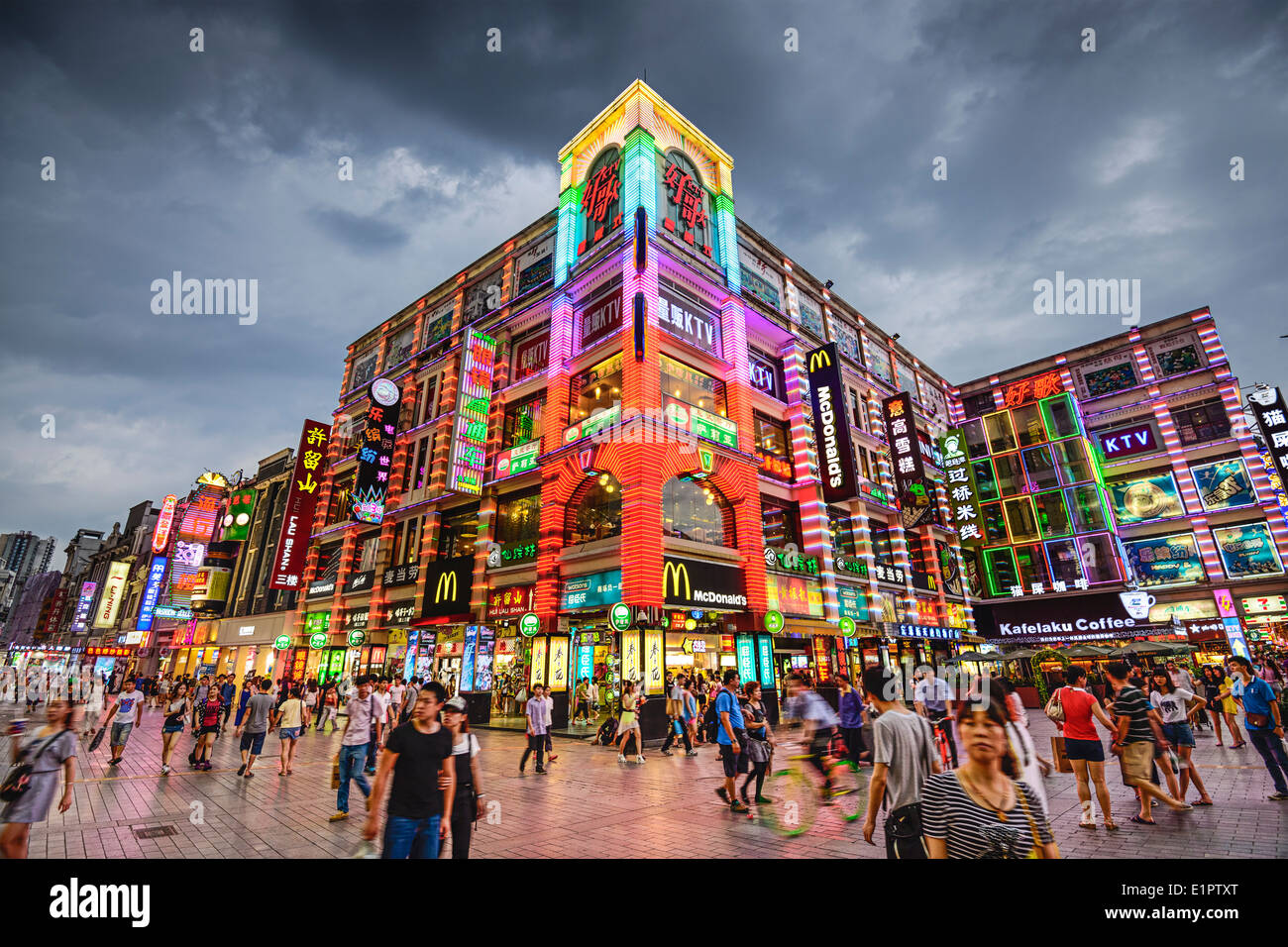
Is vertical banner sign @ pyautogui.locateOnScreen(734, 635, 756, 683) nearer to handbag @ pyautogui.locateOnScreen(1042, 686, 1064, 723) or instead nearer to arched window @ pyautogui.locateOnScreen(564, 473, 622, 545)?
arched window @ pyautogui.locateOnScreen(564, 473, 622, 545)

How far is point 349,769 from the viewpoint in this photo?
833 centimetres

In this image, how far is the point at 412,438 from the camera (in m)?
30.8

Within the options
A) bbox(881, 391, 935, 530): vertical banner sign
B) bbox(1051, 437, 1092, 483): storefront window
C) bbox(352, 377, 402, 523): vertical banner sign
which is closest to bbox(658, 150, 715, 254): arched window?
bbox(881, 391, 935, 530): vertical banner sign

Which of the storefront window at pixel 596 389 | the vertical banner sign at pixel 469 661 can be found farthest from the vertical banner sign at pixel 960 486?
the vertical banner sign at pixel 469 661

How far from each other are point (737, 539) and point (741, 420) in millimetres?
5155

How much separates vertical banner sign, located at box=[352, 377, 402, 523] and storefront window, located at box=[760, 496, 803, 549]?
18993mm

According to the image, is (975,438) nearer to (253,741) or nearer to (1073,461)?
(1073,461)

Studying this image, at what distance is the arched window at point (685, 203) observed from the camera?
81.3 feet

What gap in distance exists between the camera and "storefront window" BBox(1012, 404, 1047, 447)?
3866 cm

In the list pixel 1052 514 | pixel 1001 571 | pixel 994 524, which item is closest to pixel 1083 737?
pixel 1001 571

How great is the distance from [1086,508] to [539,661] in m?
36.1

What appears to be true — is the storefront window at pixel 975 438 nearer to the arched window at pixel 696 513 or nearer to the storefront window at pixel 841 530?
the storefront window at pixel 841 530
